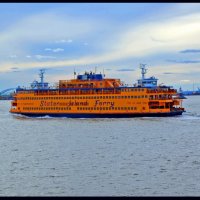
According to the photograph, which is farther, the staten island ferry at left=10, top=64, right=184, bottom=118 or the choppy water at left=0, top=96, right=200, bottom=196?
the staten island ferry at left=10, top=64, right=184, bottom=118

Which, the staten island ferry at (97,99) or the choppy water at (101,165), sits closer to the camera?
the choppy water at (101,165)

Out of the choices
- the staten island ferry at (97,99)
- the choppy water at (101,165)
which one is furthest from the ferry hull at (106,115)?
the choppy water at (101,165)

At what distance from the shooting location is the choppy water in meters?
14.4

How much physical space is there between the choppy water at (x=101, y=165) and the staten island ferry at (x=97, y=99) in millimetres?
18788

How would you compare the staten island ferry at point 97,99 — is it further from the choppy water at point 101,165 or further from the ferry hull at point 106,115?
the choppy water at point 101,165

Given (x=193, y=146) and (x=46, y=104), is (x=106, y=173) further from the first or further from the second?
(x=46, y=104)

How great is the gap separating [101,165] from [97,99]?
3411 cm

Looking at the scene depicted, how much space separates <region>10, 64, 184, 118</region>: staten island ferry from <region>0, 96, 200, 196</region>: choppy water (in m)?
18.8

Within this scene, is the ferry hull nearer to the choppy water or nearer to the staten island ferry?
the staten island ferry

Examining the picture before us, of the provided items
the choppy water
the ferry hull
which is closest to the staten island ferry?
the ferry hull

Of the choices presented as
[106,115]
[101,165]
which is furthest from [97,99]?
[101,165]

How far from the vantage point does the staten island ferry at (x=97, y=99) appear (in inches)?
1978

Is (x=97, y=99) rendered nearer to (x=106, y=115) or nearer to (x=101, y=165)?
(x=106, y=115)

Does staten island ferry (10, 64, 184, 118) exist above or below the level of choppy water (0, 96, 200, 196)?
above
